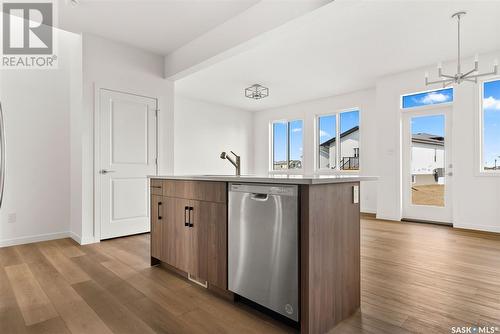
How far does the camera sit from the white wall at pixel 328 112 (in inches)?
240

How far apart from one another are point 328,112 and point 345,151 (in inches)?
42.6

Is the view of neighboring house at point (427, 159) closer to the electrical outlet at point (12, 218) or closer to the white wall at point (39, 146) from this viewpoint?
the white wall at point (39, 146)

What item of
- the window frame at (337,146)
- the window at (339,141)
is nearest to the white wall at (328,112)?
the window frame at (337,146)

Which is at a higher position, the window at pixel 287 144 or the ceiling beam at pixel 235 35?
the ceiling beam at pixel 235 35

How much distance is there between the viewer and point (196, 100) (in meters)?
7.20

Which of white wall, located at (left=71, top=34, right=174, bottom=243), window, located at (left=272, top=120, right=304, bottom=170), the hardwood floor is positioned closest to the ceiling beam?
white wall, located at (left=71, top=34, right=174, bottom=243)

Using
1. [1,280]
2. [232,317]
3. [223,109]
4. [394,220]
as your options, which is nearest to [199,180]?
[232,317]

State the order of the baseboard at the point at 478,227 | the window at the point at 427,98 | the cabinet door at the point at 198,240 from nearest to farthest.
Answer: the cabinet door at the point at 198,240
the baseboard at the point at 478,227
the window at the point at 427,98

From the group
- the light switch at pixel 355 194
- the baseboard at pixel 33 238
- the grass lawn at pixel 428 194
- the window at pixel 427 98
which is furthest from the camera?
the grass lawn at pixel 428 194

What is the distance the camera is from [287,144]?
8.04 m

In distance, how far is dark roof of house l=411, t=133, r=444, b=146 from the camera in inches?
193

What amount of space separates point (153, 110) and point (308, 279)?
3588 mm

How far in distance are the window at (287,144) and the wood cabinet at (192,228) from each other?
5.53 meters

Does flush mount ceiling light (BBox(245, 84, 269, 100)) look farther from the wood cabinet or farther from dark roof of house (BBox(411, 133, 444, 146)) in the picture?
the wood cabinet
